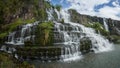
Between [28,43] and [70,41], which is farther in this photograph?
[70,41]

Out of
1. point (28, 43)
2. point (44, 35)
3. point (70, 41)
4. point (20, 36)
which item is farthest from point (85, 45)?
point (20, 36)

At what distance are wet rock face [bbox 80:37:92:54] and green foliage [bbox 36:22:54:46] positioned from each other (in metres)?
5.42

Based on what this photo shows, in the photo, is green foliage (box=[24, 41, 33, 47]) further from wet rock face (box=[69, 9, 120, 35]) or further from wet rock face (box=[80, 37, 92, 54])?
wet rock face (box=[69, 9, 120, 35])

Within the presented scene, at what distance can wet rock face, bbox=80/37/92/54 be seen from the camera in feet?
121

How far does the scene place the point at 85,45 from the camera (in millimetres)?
37719

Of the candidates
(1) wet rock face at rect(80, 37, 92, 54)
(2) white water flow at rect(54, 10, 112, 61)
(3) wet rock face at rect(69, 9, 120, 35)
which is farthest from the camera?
(3) wet rock face at rect(69, 9, 120, 35)

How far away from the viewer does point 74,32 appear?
135 ft

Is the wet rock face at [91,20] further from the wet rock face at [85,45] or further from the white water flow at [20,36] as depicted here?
the white water flow at [20,36]

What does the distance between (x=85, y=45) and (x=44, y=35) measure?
24.3 ft

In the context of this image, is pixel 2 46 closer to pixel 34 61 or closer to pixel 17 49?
pixel 17 49

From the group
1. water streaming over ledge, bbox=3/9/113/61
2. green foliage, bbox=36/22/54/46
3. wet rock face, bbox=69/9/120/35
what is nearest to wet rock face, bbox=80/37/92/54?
water streaming over ledge, bbox=3/9/113/61

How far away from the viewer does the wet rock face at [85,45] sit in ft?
121

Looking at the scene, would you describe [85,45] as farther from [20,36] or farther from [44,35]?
[20,36]

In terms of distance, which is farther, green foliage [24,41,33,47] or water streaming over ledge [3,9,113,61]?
A: green foliage [24,41,33,47]
